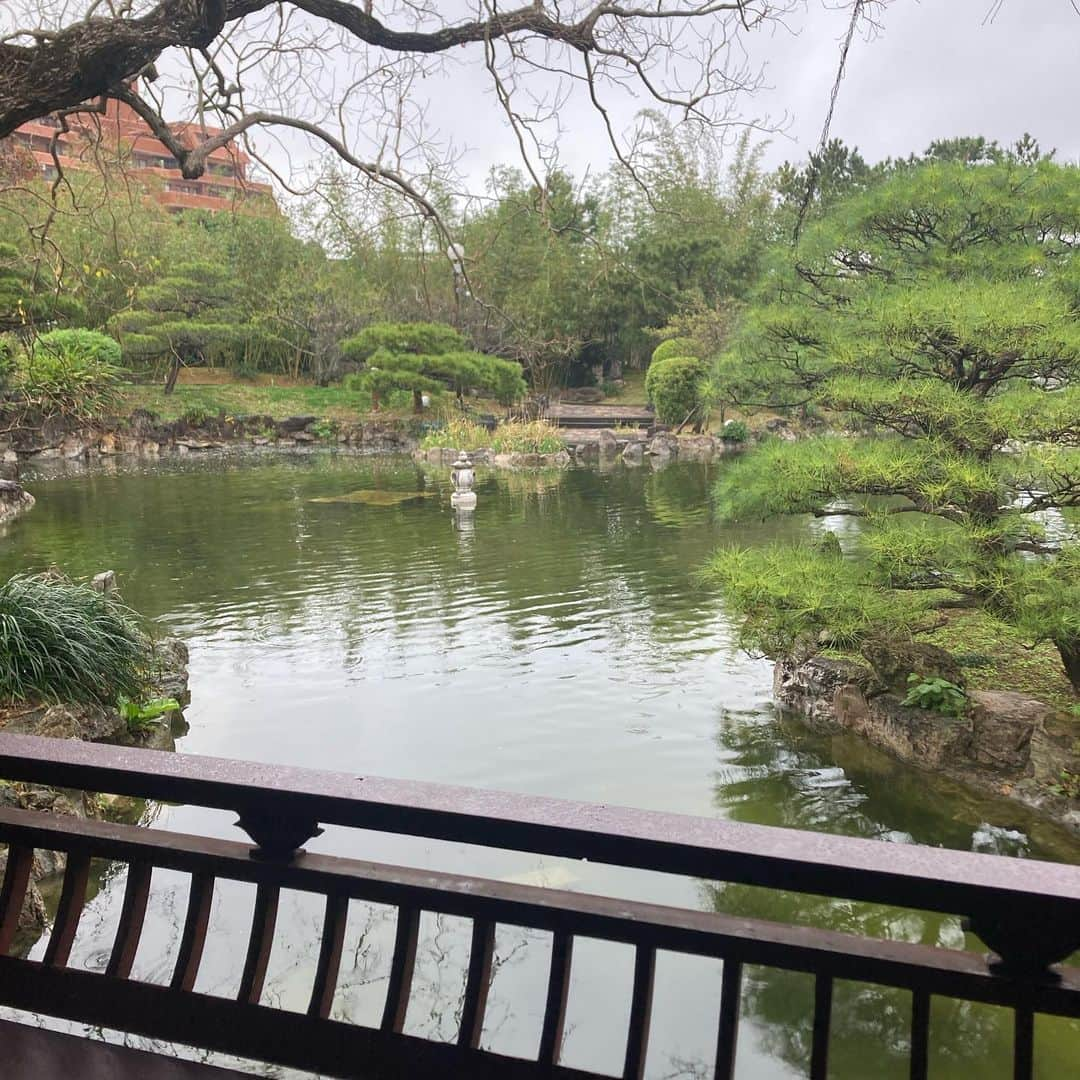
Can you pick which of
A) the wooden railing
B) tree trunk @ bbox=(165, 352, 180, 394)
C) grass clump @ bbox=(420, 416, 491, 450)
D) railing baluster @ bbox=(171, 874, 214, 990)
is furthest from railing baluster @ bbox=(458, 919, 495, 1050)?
tree trunk @ bbox=(165, 352, 180, 394)

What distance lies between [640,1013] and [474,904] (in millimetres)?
256

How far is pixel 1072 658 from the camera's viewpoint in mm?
3830

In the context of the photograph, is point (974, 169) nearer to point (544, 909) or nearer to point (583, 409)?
point (544, 909)

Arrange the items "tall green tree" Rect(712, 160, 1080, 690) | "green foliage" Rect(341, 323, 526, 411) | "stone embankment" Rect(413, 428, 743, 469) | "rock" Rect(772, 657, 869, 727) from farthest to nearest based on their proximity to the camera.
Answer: "green foliage" Rect(341, 323, 526, 411) < "stone embankment" Rect(413, 428, 743, 469) < "rock" Rect(772, 657, 869, 727) < "tall green tree" Rect(712, 160, 1080, 690)

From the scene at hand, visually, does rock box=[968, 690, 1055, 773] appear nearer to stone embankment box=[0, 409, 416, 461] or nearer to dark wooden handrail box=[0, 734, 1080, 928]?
dark wooden handrail box=[0, 734, 1080, 928]

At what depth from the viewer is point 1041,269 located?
4094 millimetres

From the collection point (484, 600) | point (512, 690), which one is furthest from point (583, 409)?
point (512, 690)

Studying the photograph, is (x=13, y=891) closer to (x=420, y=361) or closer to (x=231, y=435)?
(x=420, y=361)

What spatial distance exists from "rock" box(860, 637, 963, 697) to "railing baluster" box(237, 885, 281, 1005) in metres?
3.51

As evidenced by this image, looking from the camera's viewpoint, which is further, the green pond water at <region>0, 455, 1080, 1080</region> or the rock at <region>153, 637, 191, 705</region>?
the rock at <region>153, 637, 191, 705</region>

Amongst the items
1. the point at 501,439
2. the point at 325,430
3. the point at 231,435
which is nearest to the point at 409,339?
the point at 325,430

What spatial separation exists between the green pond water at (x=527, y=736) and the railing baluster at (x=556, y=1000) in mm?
1385

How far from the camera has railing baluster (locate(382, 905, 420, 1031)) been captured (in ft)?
3.94

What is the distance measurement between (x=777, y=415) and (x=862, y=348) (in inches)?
701
